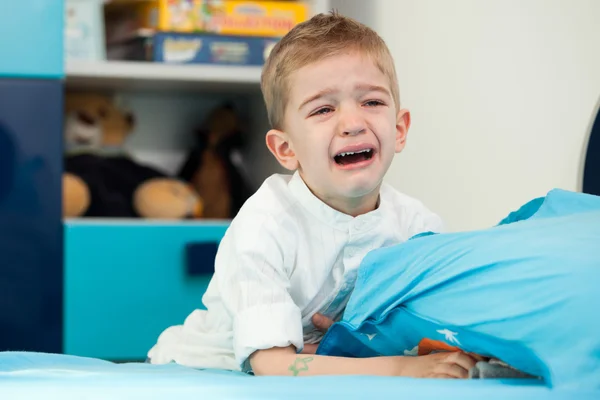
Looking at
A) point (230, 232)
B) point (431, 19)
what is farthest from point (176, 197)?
point (230, 232)

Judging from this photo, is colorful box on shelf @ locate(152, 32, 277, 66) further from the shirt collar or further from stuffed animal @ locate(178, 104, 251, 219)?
the shirt collar

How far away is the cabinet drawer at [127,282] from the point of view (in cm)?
188

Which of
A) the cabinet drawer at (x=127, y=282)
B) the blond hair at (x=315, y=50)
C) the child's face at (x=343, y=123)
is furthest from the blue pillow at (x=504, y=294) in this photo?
the cabinet drawer at (x=127, y=282)

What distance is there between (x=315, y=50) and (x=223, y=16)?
1.04m

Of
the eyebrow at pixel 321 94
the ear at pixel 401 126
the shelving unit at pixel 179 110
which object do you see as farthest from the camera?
the shelving unit at pixel 179 110

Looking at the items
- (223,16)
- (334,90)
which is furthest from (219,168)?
(334,90)

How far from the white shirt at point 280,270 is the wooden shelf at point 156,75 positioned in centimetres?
92

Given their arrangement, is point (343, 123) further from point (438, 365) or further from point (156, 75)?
point (156, 75)

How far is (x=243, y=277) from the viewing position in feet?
3.07

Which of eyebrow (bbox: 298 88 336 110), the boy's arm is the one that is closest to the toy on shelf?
eyebrow (bbox: 298 88 336 110)

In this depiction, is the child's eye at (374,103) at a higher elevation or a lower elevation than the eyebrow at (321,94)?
lower

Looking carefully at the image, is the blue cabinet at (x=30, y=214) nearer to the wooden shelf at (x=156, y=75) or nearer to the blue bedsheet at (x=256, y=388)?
the wooden shelf at (x=156, y=75)

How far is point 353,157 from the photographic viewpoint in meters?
1.03

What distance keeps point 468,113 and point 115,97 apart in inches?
42.2
